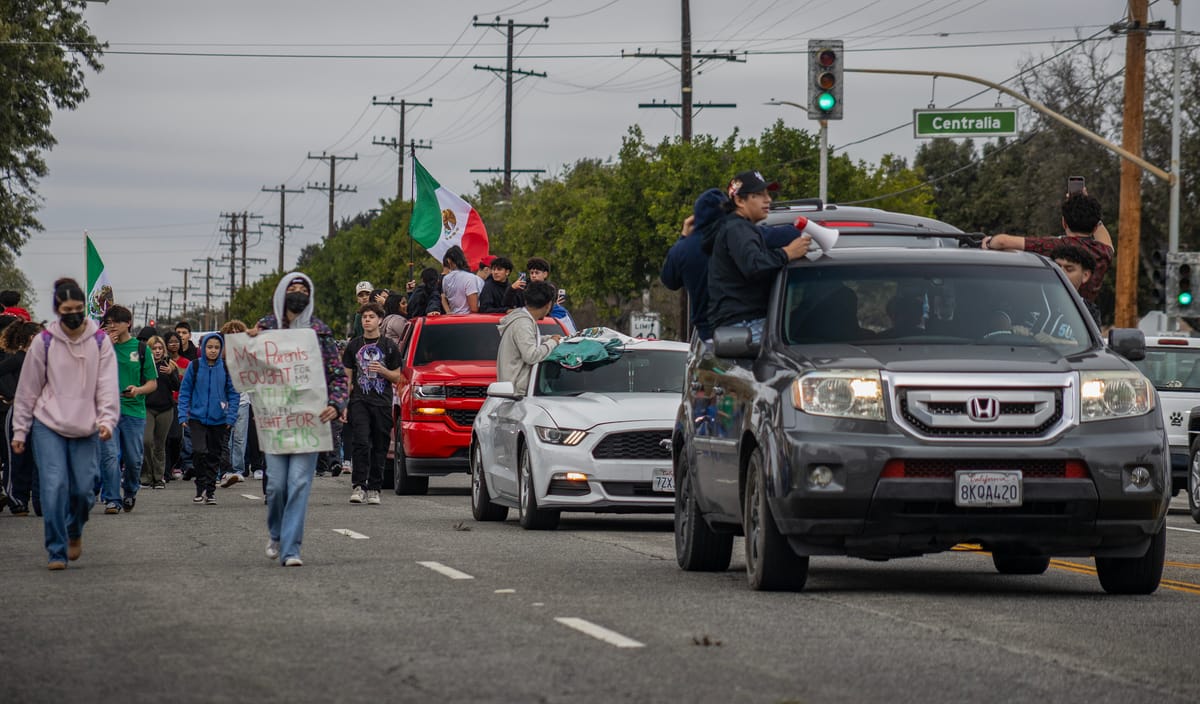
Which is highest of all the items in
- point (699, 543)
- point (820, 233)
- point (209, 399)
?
point (820, 233)

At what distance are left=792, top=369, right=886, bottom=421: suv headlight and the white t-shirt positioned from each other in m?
15.1

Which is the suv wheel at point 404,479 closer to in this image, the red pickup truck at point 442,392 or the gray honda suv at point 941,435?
the red pickup truck at point 442,392

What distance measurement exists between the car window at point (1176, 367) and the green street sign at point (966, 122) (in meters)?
8.23

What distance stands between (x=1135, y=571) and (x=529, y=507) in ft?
20.3

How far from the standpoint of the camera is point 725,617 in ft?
31.3

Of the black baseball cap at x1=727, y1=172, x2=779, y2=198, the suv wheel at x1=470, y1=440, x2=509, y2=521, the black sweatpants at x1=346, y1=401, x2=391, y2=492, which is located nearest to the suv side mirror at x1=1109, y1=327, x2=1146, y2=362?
the black baseball cap at x1=727, y1=172, x2=779, y2=198

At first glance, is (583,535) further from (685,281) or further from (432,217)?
(432,217)

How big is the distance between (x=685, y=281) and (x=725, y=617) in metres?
3.40

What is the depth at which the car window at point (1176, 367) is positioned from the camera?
2397 centimetres

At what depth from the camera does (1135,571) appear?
11.0 meters

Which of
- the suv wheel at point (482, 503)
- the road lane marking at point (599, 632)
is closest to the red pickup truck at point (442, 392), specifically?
the suv wheel at point (482, 503)

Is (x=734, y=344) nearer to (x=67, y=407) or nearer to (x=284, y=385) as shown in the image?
(x=284, y=385)

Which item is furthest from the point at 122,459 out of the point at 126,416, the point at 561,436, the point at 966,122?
the point at 966,122

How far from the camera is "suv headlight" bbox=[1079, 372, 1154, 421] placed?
34.4 feet
